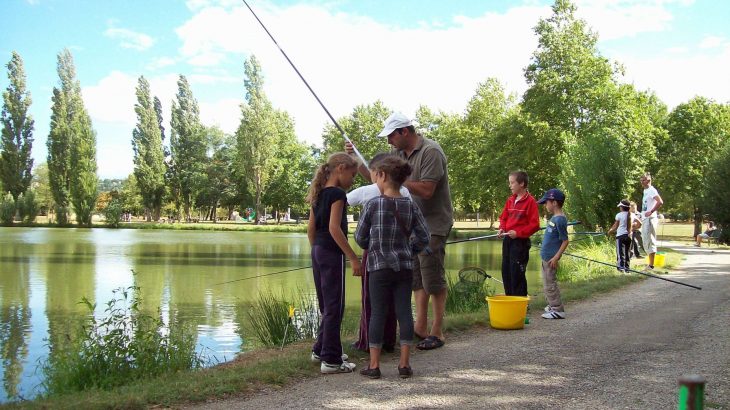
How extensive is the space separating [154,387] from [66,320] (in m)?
6.50

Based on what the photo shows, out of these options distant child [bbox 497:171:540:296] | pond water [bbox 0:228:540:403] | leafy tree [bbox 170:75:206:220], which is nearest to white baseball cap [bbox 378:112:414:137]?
distant child [bbox 497:171:540:296]

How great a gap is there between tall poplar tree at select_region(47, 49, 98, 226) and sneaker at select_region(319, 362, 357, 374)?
54858 millimetres

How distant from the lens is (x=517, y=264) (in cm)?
693

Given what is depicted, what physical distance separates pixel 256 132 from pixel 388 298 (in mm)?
55353

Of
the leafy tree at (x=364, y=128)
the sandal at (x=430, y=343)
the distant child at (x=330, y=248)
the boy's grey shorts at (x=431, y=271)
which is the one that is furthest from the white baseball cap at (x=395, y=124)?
the leafy tree at (x=364, y=128)

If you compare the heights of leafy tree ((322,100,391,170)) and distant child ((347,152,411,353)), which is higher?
leafy tree ((322,100,391,170))

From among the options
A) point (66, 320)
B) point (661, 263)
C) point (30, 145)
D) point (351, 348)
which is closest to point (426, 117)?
point (30, 145)

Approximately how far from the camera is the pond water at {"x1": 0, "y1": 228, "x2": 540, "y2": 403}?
8070mm

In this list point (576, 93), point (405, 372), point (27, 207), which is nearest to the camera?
point (405, 372)

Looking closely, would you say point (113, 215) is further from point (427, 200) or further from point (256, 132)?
point (427, 200)

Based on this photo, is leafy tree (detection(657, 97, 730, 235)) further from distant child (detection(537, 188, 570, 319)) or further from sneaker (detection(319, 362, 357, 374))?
sneaker (detection(319, 362, 357, 374))

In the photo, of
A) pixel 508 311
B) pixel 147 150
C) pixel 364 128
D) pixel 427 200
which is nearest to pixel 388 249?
pixel 427 200

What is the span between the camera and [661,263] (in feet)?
45.4

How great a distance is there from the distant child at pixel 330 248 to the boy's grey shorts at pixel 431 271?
92 centimetres
